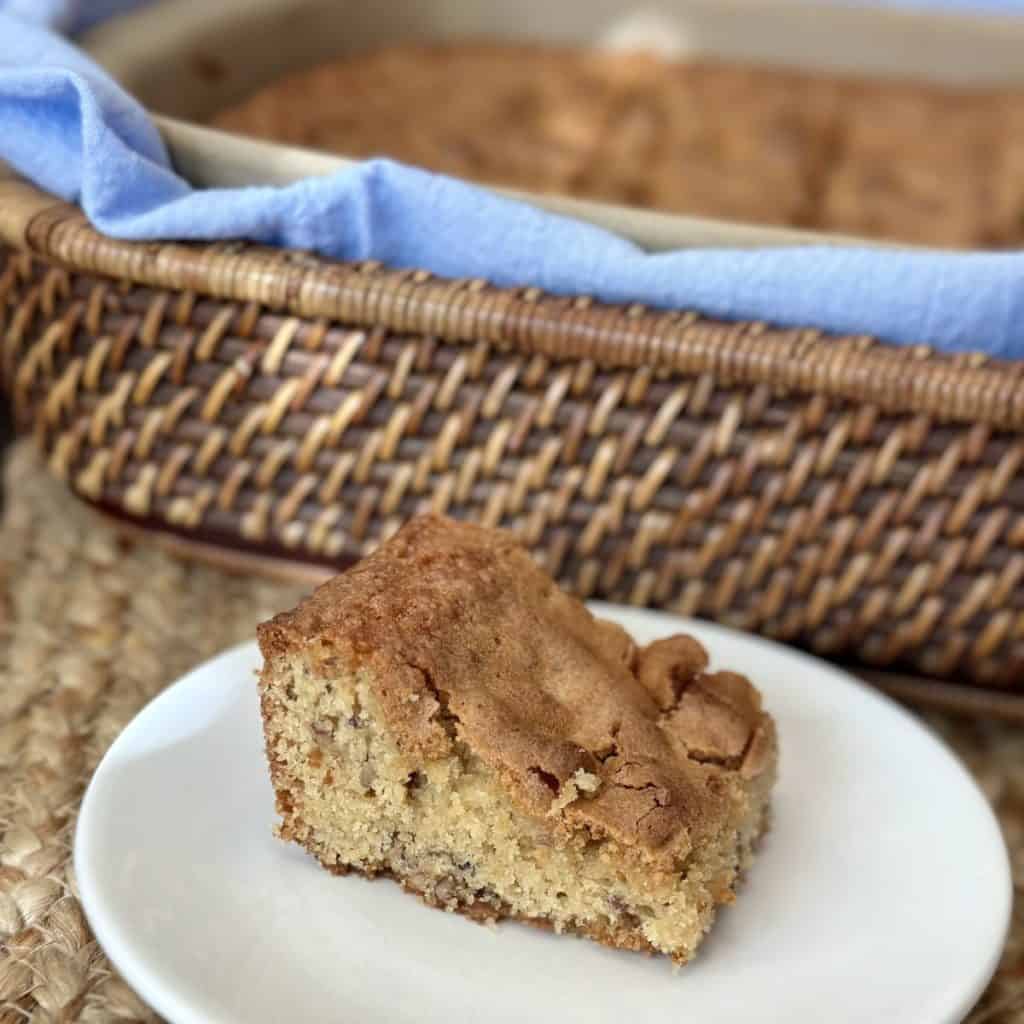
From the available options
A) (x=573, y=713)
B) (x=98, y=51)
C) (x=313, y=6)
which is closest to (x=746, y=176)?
(x=313, y=6)

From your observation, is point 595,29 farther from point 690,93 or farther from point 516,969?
point 516,969

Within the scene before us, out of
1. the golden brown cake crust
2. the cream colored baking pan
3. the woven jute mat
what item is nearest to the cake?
the cream colored baking pan

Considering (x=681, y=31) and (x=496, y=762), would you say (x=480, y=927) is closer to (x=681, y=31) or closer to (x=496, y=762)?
(x=496, y=762)

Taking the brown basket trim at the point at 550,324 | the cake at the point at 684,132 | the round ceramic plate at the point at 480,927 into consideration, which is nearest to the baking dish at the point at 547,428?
the brown basket trim at the point at 550,324

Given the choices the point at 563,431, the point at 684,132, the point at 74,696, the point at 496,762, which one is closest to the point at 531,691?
the point at 496,762

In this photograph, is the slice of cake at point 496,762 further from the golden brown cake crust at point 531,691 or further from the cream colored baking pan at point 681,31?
the cream colored baking pan at point 681,31

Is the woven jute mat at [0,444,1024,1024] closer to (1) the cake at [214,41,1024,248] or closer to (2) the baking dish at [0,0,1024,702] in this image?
(2) the baking dish at [0,0,1024,702]
